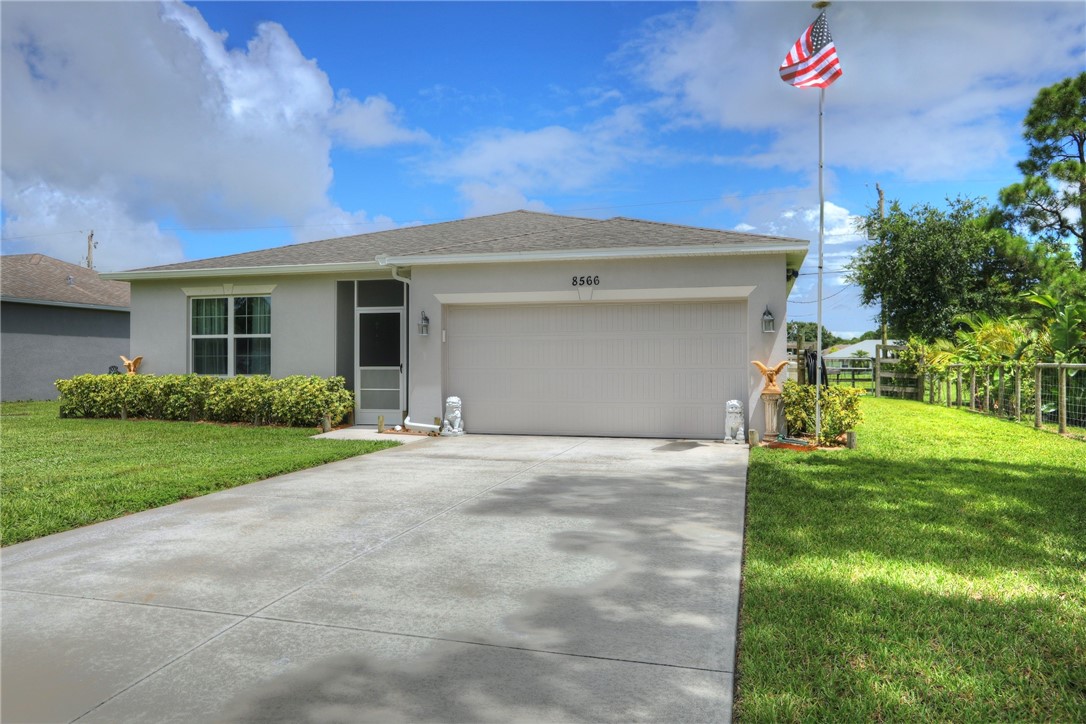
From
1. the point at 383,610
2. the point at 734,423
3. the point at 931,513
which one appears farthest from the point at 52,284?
the point at 931,513

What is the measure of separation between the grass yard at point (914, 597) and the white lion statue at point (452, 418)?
5599 mm

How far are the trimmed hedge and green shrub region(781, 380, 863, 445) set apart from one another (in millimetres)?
7987

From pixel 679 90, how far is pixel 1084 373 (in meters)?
11.1

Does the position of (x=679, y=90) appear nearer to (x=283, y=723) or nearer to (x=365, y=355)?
(x=365, y=355)

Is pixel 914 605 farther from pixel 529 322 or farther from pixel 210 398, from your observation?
pixel 210 398

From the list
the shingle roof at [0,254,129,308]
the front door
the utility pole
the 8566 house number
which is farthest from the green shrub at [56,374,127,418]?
the utility pole

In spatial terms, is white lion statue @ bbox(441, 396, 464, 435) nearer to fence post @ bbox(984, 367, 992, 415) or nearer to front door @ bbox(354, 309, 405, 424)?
front door @ bbox(354, 309, 405, 424)

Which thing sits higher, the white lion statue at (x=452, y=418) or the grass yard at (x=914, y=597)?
the white lion statue at (x=452, y=418)

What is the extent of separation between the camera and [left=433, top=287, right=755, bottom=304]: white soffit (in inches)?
418

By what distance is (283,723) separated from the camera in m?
2.54

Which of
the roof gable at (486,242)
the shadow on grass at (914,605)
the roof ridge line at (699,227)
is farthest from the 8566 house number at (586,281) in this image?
the shadow on grass at (914,605)

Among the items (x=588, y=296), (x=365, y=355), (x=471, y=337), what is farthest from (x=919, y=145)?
(x=365, y=355)

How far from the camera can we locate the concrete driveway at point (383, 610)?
8.96 ft

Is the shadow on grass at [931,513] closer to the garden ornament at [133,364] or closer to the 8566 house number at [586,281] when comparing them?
the 8566 house number at [586,281]
